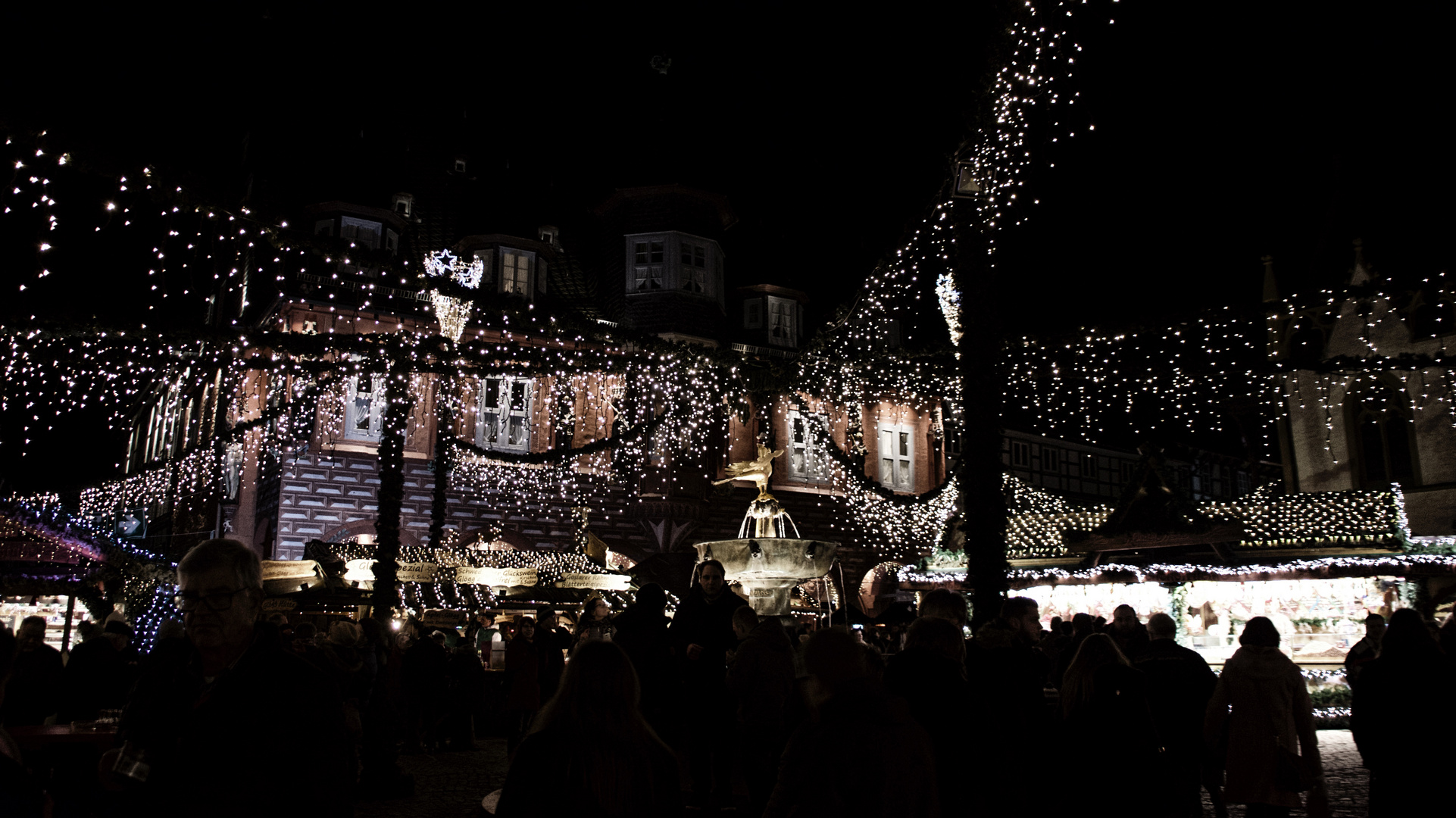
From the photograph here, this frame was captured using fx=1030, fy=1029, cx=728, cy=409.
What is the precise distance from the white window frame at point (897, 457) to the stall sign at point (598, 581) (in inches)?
487

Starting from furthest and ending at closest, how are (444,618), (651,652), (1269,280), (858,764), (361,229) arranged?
1. (1269,280)
2. (361,229)
3. (444,618)
4. (651,652)
5. (858,764)

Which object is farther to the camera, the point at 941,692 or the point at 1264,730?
the point at 1264,730

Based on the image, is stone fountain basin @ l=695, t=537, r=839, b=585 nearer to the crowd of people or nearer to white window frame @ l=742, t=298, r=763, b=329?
the crowd of people

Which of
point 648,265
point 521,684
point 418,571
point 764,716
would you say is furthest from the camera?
point 648,265

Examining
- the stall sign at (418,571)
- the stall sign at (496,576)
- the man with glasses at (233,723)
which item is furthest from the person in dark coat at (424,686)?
the man with glasses at (233,723)

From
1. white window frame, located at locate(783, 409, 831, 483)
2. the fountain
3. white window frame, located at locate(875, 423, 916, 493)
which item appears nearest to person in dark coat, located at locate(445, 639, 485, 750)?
the fountain

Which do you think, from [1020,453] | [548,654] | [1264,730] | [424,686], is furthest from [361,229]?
[1264,730]

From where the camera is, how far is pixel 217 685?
9.65ft

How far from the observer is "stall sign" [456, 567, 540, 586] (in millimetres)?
21984

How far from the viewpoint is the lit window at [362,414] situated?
1061 inches

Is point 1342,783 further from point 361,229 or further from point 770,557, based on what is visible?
point 361,229

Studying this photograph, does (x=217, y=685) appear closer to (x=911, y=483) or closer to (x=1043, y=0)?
(x=1043, y=0)

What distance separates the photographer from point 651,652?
7359mm

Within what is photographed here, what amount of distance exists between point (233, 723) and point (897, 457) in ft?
103
